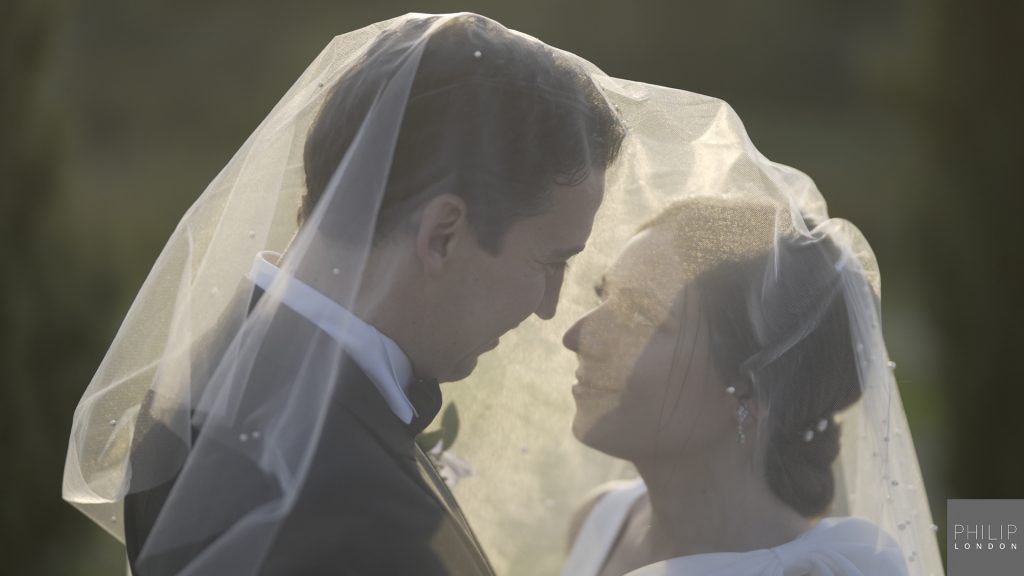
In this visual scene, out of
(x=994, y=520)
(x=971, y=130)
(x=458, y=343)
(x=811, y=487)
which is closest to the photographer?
(x=458, y=343)

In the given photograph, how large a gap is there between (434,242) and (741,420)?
2.95 ft

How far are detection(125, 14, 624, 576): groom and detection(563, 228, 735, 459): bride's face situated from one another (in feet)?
1.12

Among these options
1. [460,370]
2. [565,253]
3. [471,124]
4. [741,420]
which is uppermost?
[471,124]

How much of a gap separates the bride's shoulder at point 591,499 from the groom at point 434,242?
834 millimetres

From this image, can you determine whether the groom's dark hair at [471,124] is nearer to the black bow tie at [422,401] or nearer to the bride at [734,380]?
the black bow tie at [422,401]

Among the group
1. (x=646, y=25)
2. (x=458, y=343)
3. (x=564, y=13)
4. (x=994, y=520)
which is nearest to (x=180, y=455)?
(x=458, y=343)

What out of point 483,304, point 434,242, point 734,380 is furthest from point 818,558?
point 434,242

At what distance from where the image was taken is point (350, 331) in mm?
1872

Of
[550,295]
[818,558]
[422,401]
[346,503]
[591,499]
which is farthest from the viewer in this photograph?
[591,499]

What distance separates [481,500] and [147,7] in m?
12.8

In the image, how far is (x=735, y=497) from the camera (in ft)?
7.93

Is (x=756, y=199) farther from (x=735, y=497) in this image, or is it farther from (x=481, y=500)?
(x=481, y=500)

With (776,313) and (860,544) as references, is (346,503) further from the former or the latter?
(860,544)

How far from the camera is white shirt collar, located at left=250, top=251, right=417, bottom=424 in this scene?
1862 mm
